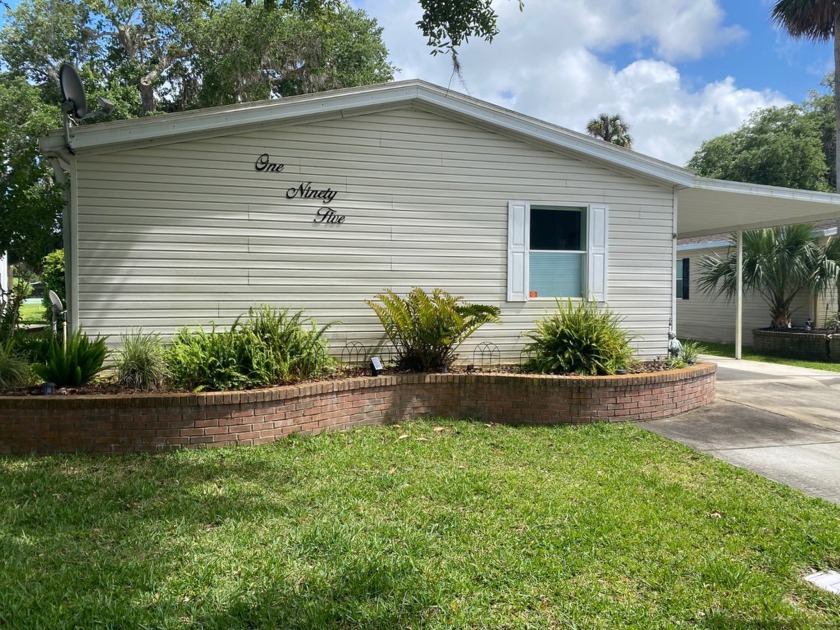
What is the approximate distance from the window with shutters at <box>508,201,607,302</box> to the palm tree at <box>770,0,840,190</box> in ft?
55.1

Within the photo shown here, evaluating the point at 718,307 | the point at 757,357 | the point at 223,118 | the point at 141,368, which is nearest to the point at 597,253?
the point at 223,118

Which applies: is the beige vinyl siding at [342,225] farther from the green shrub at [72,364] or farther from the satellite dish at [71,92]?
the green shrub at [72,364]

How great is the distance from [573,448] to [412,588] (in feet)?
9.43

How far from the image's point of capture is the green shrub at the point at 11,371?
5254 mm

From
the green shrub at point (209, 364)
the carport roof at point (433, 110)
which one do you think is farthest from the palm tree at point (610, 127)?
the green shrub at point (209, 364)

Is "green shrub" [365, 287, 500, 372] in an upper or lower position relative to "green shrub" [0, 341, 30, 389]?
upper

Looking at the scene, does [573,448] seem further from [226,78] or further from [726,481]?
[226,78]

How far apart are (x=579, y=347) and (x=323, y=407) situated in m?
3.01

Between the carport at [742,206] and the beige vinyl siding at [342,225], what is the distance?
2.10 ft

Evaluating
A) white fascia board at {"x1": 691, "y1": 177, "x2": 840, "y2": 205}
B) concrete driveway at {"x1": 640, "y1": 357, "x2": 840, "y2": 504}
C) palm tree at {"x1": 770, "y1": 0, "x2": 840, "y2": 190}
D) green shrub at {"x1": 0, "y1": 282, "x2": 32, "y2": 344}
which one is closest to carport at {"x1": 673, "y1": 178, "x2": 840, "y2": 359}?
white fascia board at {"x1": 691, "y1": 177, "x2": 840, "y2": 205}

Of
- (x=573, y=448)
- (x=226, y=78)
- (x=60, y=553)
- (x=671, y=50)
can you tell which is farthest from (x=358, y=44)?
(x=60, y=553)

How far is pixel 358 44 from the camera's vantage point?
1933cm

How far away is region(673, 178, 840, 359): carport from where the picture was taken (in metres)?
7.90

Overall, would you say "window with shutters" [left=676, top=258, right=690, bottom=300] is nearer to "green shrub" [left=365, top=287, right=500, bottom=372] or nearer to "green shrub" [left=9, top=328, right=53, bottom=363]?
"green shrub" [left=365, top=287, right=500, bottom=372]
